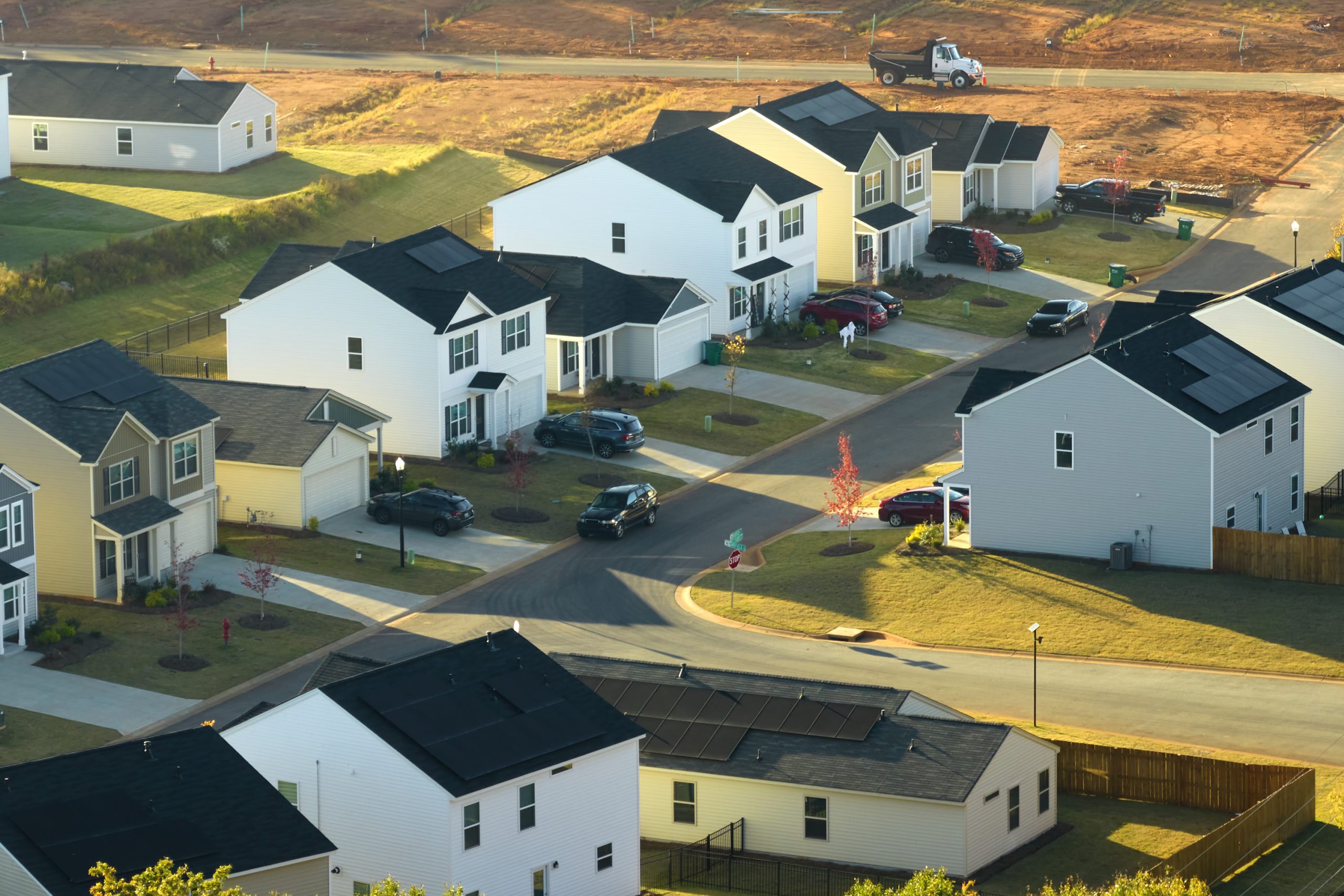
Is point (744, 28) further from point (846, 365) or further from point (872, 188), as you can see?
point (846, 365)

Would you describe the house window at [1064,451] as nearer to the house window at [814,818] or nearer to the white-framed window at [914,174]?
the house window at [814,818]

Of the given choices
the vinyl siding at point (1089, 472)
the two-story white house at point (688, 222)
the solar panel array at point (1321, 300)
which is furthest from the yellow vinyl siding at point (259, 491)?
the solar panel array at point (1321, 300)

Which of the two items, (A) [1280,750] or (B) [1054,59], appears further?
(B) [1054,59]

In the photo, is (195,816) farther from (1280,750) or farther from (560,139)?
(560,139)

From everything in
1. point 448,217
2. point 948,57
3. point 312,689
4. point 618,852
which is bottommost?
point 618,852

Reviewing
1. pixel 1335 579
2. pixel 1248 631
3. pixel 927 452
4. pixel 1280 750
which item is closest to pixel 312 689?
pixel 1280 750

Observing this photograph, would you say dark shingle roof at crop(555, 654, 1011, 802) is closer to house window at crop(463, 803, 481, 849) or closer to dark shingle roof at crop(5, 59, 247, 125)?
house window at crop(463, 803, 481, 849)

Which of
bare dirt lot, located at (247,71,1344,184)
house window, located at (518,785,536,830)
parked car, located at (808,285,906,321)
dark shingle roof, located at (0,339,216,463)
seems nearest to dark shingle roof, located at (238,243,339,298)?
dark shingle roof, located at (0,339,216,463)
